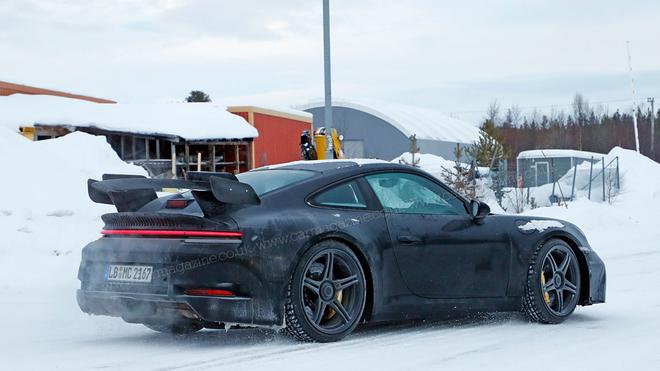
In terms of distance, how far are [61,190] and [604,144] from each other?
82.8m

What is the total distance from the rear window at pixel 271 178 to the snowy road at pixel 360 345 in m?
1.02

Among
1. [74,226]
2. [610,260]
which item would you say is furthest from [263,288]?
[610,260]

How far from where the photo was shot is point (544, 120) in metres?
109

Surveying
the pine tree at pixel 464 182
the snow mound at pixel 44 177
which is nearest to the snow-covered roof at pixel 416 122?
the pine tree at pixel 464 182

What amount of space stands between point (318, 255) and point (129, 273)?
1225 mm

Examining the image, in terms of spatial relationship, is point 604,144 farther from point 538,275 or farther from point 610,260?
point 538,275

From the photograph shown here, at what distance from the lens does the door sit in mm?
7227

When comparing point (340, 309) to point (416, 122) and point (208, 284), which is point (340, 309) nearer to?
point (208, 284)

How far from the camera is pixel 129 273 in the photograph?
21.5ft

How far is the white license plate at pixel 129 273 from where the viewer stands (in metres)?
6.44

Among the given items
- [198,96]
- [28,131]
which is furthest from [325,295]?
[198,96]

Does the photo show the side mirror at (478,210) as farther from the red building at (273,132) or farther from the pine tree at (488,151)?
the red building at (273,132)

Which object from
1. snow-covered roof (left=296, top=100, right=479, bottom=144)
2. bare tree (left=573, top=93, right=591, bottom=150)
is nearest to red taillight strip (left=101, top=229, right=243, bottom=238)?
snow-covered roof (left=296, top=100, right=479, bottom=144)

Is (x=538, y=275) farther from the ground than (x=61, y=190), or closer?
closer
